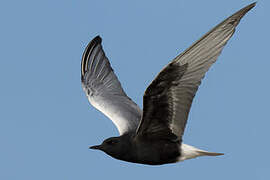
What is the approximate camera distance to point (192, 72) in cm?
872

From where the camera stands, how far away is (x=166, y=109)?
8.98m

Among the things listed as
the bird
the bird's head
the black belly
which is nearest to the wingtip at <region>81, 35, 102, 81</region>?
the bird

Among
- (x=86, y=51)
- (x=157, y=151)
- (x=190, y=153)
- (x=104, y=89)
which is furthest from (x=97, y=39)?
(x=190, y=153)

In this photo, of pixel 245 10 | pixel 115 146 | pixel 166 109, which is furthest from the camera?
pixel 115 146

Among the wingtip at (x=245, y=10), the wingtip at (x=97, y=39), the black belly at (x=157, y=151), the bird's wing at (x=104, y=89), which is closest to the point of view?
the wingtip at (x=245, y=10)

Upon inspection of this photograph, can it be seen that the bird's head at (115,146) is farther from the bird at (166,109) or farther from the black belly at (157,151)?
the black belly at (157,151)

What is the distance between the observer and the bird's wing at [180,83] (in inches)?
328

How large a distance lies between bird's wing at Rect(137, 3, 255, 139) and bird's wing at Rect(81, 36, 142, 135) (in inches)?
56.5

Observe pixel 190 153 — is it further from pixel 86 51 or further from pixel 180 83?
pixel 86 51

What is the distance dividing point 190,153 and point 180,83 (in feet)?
4.76

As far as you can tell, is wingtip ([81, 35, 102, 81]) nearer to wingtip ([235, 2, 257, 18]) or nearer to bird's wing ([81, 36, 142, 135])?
bird's wing ([81, 36, 142, 135])

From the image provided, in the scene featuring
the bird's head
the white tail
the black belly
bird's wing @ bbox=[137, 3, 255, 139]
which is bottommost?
the white tail

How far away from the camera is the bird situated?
841cm

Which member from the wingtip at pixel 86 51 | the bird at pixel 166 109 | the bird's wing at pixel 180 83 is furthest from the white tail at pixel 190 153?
the wingtip at pixel 86 51
